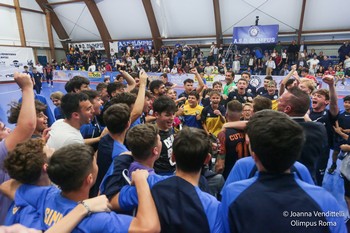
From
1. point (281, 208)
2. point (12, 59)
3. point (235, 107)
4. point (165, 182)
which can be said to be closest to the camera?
point (281, 208)

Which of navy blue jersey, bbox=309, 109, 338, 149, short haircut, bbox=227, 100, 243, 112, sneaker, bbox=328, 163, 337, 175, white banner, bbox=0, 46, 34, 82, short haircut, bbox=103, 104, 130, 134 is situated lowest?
sneaker, bbox=328, 163, 337, 175

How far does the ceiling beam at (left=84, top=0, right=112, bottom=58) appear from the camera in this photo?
71.9 feet

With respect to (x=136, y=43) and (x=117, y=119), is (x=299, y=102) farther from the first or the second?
(x=136, y=43)

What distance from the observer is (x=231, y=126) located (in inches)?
116

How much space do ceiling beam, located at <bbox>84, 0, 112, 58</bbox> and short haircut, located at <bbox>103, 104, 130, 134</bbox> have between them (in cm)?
2287

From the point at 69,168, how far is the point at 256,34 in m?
19.6

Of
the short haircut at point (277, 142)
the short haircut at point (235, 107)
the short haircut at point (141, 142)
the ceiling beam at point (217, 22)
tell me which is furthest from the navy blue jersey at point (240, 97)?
the ceiling beam at point (217, 22)

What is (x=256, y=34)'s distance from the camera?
61.0 ft

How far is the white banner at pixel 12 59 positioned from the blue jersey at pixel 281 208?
79.6 feet

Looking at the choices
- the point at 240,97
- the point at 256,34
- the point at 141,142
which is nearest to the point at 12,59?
the point at 256,34

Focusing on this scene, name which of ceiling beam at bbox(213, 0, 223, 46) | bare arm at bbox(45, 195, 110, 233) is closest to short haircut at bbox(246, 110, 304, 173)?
bare arm at bbox(45, 195, 110, 233)

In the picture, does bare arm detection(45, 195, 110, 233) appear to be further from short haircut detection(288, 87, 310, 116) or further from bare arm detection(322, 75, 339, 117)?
bare arm detection(322, 75, 339, 117)

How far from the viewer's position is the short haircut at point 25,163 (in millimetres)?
1666

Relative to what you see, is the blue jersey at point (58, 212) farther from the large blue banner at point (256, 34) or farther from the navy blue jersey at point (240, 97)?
the large blue banner at point (256, 34)
